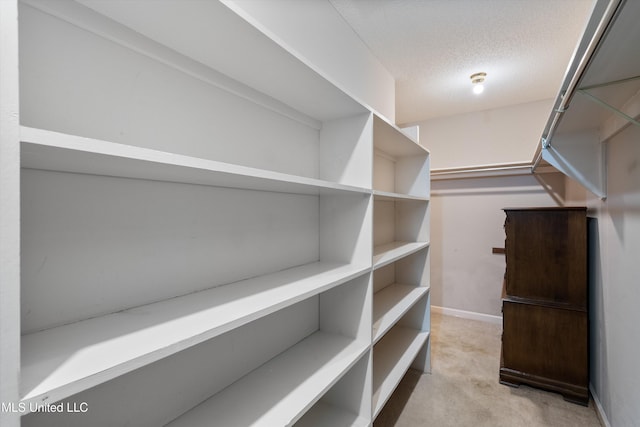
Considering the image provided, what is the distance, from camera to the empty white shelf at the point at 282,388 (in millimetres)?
924

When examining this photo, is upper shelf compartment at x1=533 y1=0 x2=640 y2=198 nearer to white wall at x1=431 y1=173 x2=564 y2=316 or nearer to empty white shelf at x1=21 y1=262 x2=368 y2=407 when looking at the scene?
white wall at x1=431 y1=173 x2=564 y2=316

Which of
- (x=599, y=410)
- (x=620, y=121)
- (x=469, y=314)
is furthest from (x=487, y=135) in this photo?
(x=599, y=410)

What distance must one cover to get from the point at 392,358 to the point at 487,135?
278 cm

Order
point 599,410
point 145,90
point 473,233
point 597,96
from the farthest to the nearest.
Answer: point 473,233 < point 599,410 < point 597,96 < point 145,90

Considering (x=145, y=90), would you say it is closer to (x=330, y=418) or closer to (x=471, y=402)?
(x=330, y=418)

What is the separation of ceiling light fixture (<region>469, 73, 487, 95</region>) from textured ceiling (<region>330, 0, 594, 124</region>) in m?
0.05

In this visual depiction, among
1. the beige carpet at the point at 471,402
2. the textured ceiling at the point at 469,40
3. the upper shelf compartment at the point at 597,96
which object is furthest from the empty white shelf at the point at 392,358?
the textured ceiling at the point at 469,40

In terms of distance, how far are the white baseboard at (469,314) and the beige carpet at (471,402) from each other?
78 cm

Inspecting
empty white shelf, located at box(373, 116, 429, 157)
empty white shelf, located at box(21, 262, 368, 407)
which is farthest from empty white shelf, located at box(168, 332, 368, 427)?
empty white shelf, located at box(373, 116, 429, 157)

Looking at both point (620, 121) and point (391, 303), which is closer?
point (620, 121)

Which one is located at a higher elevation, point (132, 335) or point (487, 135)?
point (487, 135)

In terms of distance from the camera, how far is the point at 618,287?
5.44ft

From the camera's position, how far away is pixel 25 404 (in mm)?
406

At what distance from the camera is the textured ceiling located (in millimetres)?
1688
